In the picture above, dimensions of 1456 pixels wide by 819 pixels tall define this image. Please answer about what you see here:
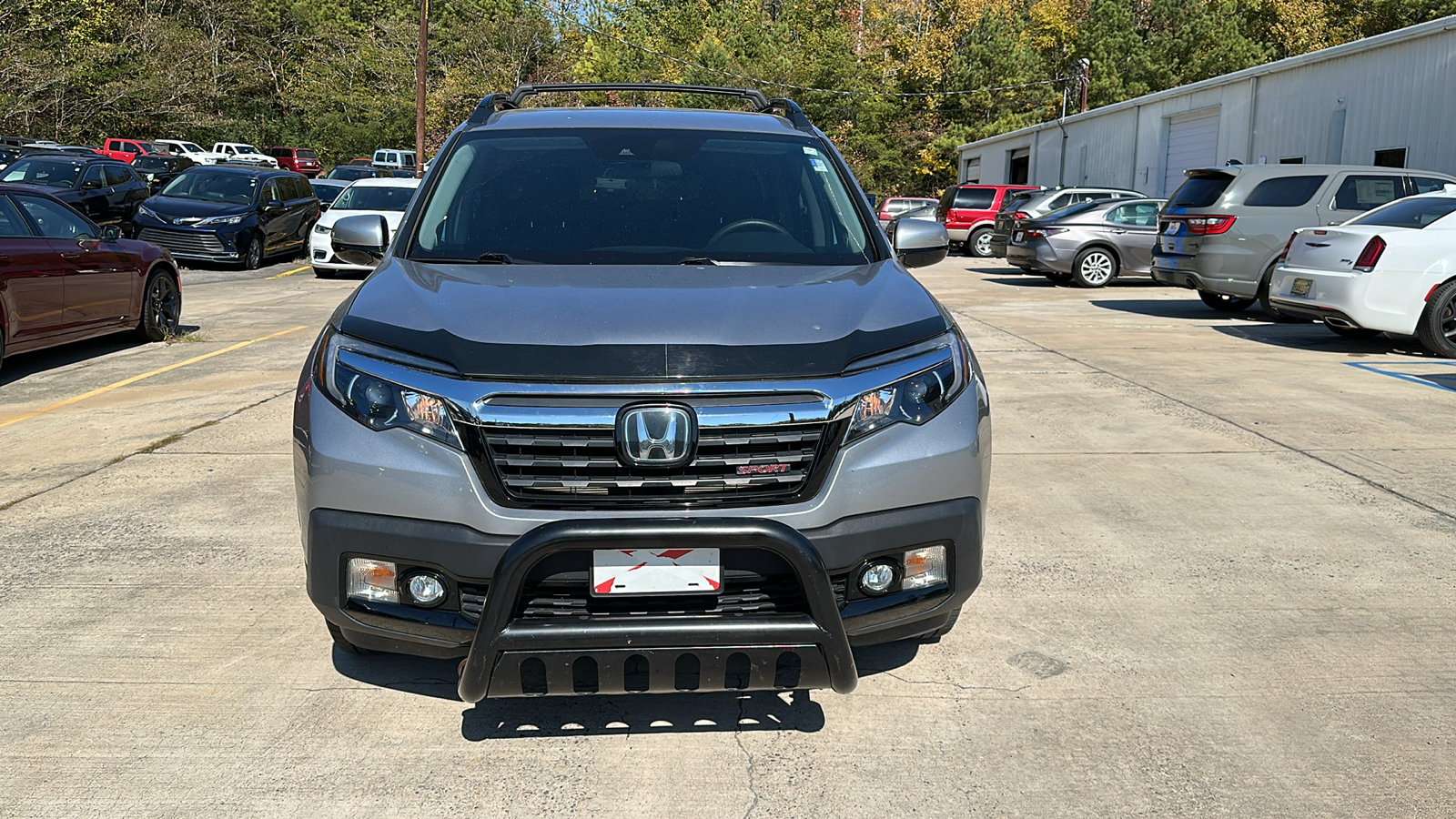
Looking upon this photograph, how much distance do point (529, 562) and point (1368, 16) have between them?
56.9 metres

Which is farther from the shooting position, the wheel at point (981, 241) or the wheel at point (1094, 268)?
the wheel at point (981, 241)

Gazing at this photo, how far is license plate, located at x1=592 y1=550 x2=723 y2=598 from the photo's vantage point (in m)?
2.82

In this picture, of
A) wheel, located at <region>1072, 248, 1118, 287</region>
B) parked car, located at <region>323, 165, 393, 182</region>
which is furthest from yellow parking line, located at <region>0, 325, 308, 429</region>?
parked car, located at <region>323, 165, 393, 182</region>

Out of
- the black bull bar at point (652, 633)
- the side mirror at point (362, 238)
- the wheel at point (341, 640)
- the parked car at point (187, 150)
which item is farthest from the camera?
the parked car at point (187, 150)

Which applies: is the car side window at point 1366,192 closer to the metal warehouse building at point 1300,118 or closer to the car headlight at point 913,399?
the metal warehouse building at point 1300,118

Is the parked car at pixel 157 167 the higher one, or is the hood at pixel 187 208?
the parked car at pixel 157 167

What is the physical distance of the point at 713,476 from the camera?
2.89m

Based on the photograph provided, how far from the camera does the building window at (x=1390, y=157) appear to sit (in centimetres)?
2083

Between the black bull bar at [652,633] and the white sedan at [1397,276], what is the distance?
968 centimetres

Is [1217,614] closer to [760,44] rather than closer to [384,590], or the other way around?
[384,590]

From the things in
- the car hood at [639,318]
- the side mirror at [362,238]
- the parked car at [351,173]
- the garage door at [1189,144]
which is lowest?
the car hood at [639,318]

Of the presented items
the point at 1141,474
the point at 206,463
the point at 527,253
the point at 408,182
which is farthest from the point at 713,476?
the point at 408,182

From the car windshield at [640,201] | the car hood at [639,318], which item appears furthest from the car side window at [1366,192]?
the car hood at [639,318]

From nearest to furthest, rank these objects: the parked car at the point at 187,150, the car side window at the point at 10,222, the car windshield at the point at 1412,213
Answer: the car side window at the point at 10,222
the car windshield at the point at 1412,213
the parked car at the point at 187,150
